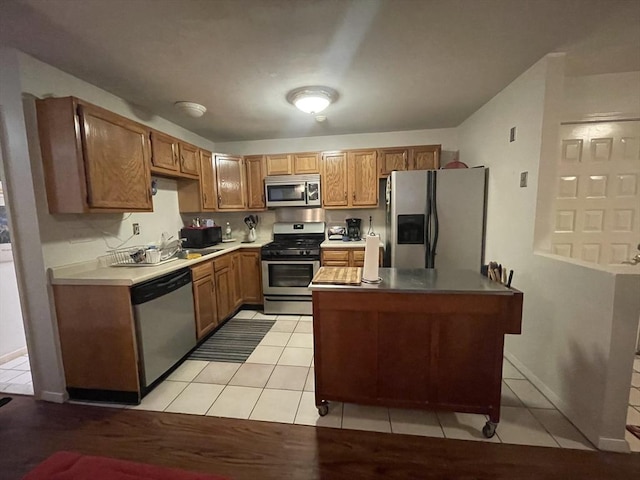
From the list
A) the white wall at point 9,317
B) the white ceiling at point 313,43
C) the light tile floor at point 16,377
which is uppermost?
the white ceiling at point 313,43

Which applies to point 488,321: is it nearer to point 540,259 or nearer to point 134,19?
point 540,259

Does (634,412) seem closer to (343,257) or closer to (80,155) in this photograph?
(343,257)

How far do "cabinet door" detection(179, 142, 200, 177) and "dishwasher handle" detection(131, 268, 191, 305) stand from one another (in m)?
1.30

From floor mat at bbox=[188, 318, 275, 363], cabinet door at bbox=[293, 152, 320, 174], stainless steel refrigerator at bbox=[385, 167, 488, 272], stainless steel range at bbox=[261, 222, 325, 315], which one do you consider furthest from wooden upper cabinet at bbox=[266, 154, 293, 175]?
floor mat at bbox=[188, 318, 275, 363]

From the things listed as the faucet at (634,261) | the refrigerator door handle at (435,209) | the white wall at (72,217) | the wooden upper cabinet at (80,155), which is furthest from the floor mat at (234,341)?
the faucet at (634,261)

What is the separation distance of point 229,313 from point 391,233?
2271mm

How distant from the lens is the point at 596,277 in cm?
161

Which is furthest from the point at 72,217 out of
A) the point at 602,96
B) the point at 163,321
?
the point at 602,96

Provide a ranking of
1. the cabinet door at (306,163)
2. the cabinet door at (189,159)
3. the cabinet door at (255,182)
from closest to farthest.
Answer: the cabinet door at (189,159)
the cabinet door at (306,163)
the cabinet door at (255,182)

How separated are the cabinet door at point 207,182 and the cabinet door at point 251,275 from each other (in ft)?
2.57

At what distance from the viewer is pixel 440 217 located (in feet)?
10.1

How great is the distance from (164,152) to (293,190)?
1.63 m

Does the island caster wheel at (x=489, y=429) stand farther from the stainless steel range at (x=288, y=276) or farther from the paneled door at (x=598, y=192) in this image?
the stainless steel range at (x=288, y=276)

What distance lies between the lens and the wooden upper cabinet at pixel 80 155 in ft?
6.21
